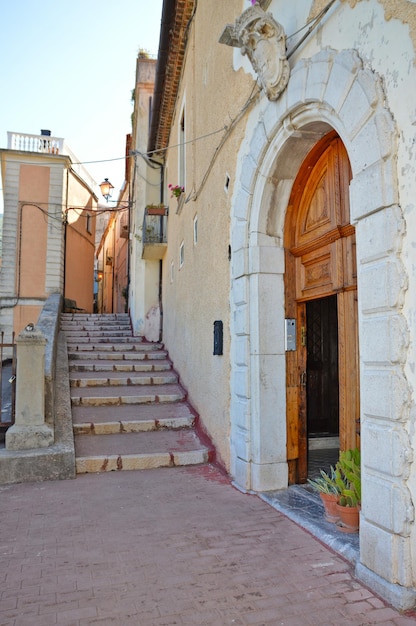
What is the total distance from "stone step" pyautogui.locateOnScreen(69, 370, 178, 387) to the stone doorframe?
3.38 meters

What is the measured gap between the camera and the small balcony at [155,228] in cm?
1103

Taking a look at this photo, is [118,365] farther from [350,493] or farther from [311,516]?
[350,493]

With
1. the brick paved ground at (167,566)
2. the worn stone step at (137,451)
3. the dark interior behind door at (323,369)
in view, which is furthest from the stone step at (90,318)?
the brick paved ground at (167,566)

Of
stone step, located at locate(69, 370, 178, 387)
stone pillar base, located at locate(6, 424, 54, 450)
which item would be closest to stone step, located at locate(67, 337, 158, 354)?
stone step, located at locate(69, 370, 178, 387)

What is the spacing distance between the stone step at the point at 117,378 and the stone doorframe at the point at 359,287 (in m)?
3.38

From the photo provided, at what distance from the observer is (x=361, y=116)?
269 centimetres

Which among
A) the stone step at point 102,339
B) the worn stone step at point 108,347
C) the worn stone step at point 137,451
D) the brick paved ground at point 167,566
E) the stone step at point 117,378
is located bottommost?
the brick paved ground at point 167,566

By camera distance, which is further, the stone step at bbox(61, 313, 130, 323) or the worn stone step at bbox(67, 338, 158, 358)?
the stone step at bbox(61, 313, 130, 323)

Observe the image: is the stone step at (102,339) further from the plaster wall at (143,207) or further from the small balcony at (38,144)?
the small balcony at (38,144)

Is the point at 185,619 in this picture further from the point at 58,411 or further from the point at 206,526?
the point at 58,411

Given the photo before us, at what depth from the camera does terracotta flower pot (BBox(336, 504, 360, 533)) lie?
315 cm

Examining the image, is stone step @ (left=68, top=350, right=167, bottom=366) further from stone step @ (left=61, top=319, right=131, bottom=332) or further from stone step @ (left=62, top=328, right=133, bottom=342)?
stone step @ (left=61, top=319, right=131, bottom=332)

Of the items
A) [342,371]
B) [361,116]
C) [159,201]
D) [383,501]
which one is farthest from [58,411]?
[159,201]

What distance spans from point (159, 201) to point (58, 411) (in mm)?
8064
